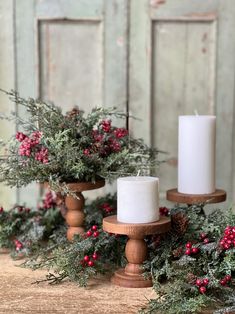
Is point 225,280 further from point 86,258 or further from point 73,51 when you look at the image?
point 73,51

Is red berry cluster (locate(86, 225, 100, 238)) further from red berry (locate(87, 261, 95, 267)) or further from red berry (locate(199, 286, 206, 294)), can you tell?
red berry (locate(199, 286, 206, 294))

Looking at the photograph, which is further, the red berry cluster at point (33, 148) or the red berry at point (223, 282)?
the red berry cluster at point (33, 148)

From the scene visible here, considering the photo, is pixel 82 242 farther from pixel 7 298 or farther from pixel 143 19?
pixel 143 19

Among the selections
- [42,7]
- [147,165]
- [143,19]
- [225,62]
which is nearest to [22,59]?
[42,7]

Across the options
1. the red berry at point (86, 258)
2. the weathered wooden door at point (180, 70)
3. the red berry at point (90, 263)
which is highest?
the weathered wooden door at point (180, 70)

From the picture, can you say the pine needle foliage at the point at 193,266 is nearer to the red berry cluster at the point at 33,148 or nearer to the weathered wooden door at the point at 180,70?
the red berry cluster at the point at 33,148

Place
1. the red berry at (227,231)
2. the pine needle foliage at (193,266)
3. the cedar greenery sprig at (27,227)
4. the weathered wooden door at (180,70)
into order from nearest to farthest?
the pine needle foliage at (193,266)
the red berry at (227,231)
the cedar greenery sprig at (27,227)
the weathered wooden door at (180,70)

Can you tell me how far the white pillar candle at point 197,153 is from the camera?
1.26m

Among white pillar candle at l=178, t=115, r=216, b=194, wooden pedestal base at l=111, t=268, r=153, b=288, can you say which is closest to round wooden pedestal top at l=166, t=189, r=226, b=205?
white pillar candle at l=178, t=115, r=216, b=194

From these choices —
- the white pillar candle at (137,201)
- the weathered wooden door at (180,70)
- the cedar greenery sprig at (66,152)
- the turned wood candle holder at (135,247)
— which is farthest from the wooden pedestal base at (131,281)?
the weathered wooden door at (180,70)

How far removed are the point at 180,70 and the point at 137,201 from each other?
3.93 ft

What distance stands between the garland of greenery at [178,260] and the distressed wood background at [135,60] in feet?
3.30

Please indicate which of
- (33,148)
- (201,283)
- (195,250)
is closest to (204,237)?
(195,250)

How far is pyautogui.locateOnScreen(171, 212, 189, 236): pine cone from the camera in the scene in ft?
3.65
